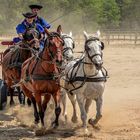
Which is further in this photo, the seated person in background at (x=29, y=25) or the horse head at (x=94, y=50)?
the seated person in background at (x=29, y=25)

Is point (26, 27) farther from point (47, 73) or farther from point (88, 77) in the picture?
point (88, 77)

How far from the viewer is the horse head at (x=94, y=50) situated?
756 cm

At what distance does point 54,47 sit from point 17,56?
2878 mm

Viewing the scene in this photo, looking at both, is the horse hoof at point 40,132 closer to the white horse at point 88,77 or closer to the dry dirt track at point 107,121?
the dry dirt track at point 107,121

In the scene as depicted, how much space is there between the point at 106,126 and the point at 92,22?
4884cm

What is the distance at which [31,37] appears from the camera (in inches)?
392

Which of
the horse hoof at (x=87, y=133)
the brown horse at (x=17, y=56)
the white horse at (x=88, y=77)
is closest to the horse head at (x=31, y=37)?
the brown horse at (x=17, y=56)

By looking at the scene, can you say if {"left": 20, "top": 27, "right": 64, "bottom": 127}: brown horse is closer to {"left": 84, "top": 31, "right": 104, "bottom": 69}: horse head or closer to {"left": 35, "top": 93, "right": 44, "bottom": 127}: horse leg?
{"left": 35, "top": 93, "right": 44, "bottom": 127}: horse leg

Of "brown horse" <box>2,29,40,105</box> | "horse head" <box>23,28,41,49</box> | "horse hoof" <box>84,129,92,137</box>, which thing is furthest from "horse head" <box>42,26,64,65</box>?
"horse head" <box>23,28,41,49</box>

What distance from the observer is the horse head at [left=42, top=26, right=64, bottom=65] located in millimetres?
7688

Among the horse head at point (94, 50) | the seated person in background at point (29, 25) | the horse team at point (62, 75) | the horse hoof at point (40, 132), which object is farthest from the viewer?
the seated person in background at point (29, 25)

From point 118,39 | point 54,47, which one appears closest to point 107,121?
point 54,47

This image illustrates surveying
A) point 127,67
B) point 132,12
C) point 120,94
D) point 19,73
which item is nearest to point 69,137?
point 19,73

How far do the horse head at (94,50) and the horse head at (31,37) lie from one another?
2.12 meters
